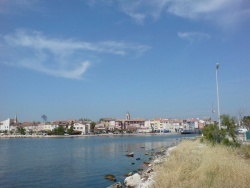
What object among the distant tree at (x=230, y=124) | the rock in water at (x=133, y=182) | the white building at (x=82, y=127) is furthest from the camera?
the white building at (x=82, y=127)

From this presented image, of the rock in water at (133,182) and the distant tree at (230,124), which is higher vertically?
the distant tree at (230,124)

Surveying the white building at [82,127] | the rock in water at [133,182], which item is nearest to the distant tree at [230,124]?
the rock in water at [133,182]

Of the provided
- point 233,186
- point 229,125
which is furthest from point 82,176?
point 233,186

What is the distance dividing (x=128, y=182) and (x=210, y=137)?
2028 cm

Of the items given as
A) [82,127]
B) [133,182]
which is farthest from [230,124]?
[82,127]

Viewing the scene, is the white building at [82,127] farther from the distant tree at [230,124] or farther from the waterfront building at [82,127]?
the distant tree at [230,124]

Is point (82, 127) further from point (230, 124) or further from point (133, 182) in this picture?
point (133, 182)

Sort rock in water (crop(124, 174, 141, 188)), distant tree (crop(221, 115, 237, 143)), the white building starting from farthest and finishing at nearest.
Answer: the white building
distant tree (crop(221, 115, 237, 143))
rock in water (crop(124, 174, 141, 188))

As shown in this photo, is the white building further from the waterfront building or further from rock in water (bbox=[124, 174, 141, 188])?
rock in water (bbox=[124, 174, 141, 188])

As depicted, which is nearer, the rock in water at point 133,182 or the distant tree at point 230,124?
the rock in water at point 133,182

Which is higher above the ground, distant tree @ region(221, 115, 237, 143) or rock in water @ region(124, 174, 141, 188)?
distant tree @ region(221, 115, 237, 143)

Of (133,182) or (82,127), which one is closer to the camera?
(133,182)

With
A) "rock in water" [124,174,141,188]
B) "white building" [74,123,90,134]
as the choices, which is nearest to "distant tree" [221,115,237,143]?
"rock in water" [124,174,141,188]

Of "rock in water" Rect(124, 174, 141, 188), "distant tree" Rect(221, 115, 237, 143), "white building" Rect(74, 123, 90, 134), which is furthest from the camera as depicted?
"white building" Rect(74, 123, 90, 134)
